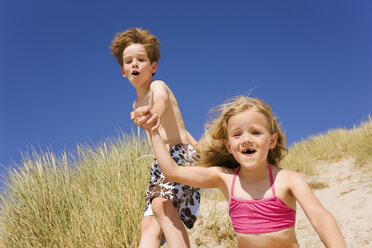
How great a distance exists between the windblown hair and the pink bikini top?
1397 millimetres

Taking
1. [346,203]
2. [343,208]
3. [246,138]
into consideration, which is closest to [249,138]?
[246,138]

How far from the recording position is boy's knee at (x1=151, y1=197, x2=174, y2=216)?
7.27 ft

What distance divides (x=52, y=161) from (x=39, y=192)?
1.91 feet

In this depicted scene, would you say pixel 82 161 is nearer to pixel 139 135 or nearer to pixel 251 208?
pixel 139 135

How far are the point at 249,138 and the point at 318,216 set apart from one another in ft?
1.80

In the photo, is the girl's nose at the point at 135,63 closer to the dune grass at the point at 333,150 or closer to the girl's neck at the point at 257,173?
the girl's neck at the point at 257,173

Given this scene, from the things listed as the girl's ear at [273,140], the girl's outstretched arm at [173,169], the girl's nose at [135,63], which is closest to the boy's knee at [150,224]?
the girl's outstretched arm at [173,169]

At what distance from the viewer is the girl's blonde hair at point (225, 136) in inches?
84.0

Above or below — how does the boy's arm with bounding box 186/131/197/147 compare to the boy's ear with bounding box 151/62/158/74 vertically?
below

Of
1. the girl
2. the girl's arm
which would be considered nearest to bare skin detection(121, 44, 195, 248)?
the girl

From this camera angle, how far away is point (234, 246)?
3.82 m

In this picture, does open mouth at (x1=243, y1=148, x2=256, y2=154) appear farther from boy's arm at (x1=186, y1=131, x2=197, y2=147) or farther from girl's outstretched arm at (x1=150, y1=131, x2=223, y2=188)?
boy's arm at (x1=186, y1=131, x2=197, y2=147)

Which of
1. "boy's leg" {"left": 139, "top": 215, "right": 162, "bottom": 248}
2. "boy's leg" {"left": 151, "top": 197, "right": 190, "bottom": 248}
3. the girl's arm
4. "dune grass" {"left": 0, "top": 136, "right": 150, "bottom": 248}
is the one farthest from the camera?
"dune grass" {"left": 0, "top": 136, "right": 150, "bottom": 248}

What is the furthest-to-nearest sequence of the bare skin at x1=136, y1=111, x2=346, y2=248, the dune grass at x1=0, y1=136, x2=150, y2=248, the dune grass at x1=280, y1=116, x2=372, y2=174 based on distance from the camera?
the dune grass at x1=280, y1=116, x2=372, y2=174 → the dune grass at x1=0, y1=136, x2=150, y2=248 → the bare skin at x1=136, y1=111, x2=346, y2=248
